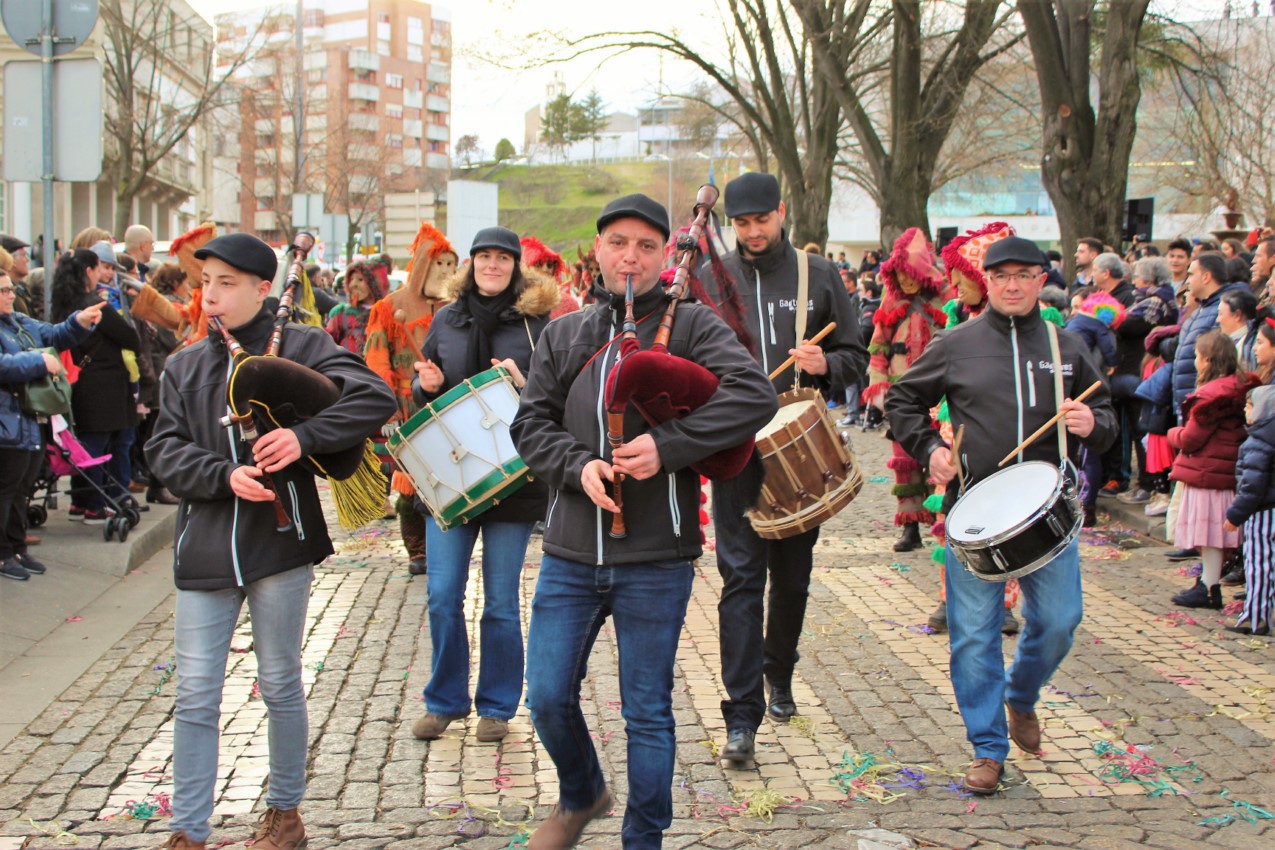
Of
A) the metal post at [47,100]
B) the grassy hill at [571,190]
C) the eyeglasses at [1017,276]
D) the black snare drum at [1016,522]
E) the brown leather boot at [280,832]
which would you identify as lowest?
the brown leather boot at [280,832]

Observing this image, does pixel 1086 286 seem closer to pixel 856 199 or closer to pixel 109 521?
pixel 109 521

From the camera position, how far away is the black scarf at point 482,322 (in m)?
5.90

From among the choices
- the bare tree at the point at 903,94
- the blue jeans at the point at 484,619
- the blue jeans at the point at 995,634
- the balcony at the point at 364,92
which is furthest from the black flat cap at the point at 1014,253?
the balcony at the point at 364,92

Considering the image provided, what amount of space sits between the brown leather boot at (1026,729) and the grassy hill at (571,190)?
88570 millimetres

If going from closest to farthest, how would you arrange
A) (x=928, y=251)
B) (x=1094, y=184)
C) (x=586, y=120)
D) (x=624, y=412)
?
1. (x=624, y=412)
2. (x=928, y=251)
3. (x=1094, y=184)
4. (x=586, y=120)

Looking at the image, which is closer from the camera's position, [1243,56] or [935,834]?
[935,834]

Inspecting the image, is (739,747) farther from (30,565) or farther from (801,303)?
(30,565)

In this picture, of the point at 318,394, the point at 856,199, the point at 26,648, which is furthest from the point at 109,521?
the point at 856,199

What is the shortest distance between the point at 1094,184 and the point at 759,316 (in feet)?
41.4

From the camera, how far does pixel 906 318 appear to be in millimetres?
8984

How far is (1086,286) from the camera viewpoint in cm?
1328

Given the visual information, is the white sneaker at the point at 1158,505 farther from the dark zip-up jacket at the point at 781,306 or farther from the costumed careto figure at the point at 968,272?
the dark zip-up jacket at the point at 781,306

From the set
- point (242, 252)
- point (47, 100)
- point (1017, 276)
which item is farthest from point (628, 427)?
point (47, 100)

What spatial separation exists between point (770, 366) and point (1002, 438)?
1.04 metres
